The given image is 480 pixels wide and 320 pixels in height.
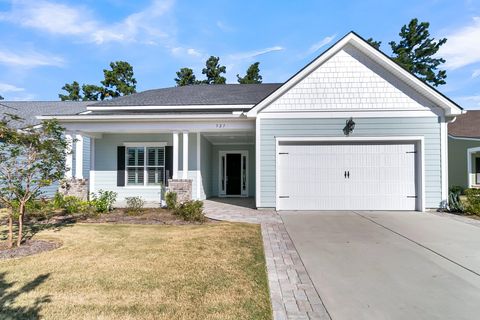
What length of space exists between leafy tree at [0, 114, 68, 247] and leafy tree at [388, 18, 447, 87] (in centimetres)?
3258

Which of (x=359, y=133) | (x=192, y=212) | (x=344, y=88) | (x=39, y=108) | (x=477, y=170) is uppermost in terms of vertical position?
(x=39, y=108)

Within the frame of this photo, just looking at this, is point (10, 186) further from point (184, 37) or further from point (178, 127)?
point (184, 37)

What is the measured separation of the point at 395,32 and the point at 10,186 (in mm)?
36265

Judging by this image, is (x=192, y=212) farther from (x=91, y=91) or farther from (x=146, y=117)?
(x=91, y=91)

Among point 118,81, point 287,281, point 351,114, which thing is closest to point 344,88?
point 351,114

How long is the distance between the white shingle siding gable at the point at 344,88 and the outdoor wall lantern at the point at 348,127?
0.47 metres

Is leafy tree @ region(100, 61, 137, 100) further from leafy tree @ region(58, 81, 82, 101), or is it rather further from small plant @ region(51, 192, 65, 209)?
small plant @ region(51, 192, 65, 209)

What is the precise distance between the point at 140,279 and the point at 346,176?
7.49 m

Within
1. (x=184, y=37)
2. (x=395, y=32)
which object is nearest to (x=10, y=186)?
(x=184, y=37)

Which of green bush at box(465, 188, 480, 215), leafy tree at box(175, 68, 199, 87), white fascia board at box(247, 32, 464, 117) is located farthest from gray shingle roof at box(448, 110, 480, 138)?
leafy tree at box(175, 68, 199, 87)

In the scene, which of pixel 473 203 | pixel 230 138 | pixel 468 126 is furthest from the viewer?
pixel 468 126

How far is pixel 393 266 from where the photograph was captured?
13.9 ft

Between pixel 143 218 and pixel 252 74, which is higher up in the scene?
pixel 252 74

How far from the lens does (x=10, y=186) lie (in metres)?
5.45
